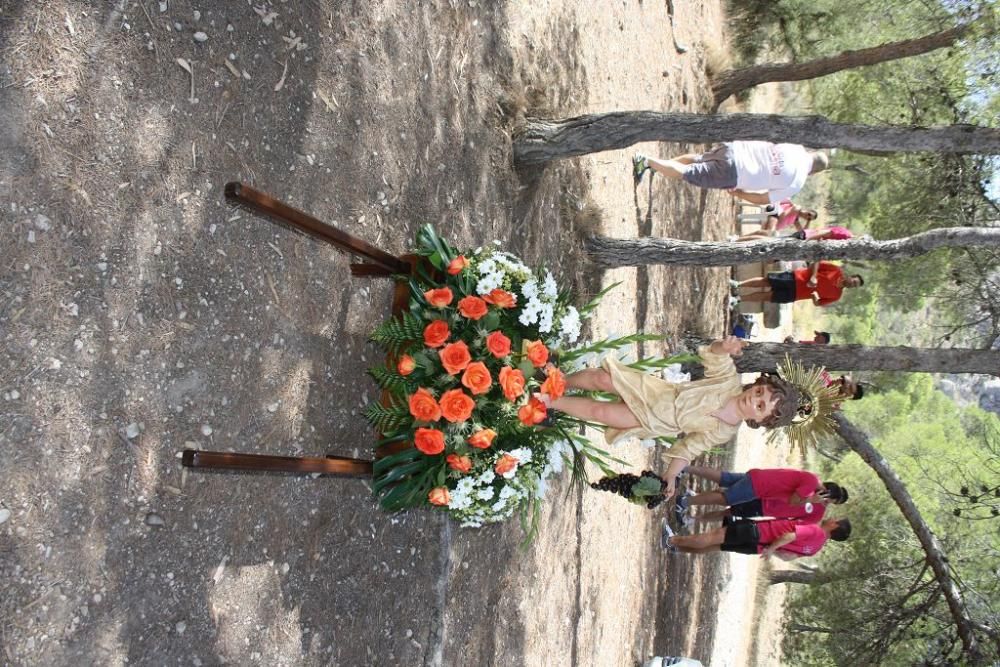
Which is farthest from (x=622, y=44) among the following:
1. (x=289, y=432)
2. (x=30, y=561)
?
(x=30, y=561)

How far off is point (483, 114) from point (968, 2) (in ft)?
17.1

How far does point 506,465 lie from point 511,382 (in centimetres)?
47

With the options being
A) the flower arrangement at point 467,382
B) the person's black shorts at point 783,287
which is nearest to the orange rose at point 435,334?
the flower arrangement at point 467,382

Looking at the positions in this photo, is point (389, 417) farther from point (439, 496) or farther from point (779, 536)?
point (779, 536)

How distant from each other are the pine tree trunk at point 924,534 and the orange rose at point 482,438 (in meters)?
4.89

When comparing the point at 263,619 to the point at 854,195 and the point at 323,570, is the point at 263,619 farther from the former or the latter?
the point at 854,195

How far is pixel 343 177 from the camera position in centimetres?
456

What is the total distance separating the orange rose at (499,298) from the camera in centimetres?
426

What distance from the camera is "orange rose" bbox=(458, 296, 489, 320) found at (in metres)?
4.16

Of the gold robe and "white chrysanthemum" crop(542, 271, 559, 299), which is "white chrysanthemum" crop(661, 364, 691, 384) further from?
"white chrysanthemum" crop(542, 271, 559, 299)

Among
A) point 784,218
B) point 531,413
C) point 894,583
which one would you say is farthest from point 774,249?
point 894,583

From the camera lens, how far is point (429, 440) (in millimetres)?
3945

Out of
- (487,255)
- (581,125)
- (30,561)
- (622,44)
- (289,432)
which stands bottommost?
(30,561)

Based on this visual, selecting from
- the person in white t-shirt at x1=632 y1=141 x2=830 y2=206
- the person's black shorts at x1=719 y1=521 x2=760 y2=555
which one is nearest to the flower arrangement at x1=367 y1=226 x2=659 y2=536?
the person's black shorts at x1=719 y1=521 x2=760 y2=555
